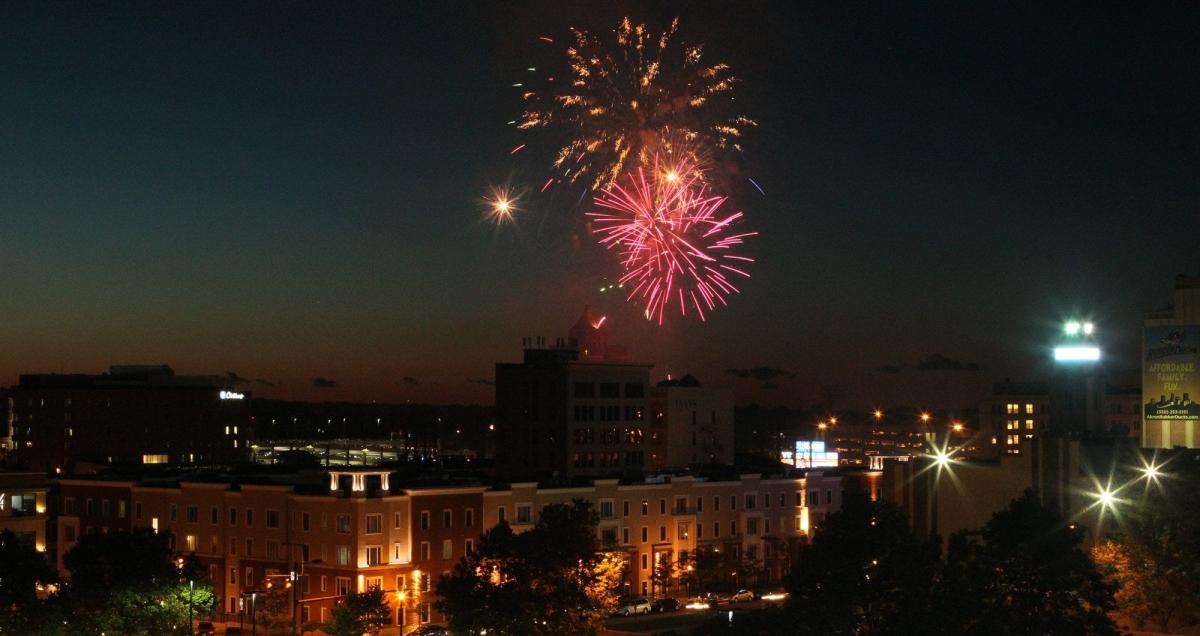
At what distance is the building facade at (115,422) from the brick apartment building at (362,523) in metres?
88.2

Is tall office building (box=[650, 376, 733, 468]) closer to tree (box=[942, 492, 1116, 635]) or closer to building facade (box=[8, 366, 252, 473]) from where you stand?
building facade (box=[8, 366, 252, 473])

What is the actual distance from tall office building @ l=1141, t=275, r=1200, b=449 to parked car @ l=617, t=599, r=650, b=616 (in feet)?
83.9

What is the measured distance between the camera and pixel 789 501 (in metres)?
92.6

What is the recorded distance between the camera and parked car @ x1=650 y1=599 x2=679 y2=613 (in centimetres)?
7088

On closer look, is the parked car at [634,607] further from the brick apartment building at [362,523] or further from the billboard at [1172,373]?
the billboard at [1172,373]

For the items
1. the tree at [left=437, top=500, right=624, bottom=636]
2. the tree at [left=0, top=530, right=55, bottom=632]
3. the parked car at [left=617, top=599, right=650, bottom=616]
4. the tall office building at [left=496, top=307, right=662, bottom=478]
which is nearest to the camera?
the tree at [left=0, top=530, right=55, bottom=632]

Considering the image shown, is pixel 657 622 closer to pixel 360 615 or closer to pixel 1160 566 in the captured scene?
pixel 360 615

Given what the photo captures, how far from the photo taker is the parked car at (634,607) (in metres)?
69.7

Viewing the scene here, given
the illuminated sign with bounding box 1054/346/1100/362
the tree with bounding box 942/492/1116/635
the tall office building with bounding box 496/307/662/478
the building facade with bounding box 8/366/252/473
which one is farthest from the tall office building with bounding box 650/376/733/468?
the tree with bounding box 942/492/1116/635

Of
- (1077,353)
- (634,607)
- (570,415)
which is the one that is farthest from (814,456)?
(634,607)

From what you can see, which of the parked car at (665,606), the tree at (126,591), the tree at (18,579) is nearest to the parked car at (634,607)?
the parked car at (665,606)

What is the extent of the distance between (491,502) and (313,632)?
12.2 meters

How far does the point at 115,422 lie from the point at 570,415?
80.5 meters

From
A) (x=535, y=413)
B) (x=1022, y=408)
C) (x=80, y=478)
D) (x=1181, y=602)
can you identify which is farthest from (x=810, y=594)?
(x=1022, y=408)
